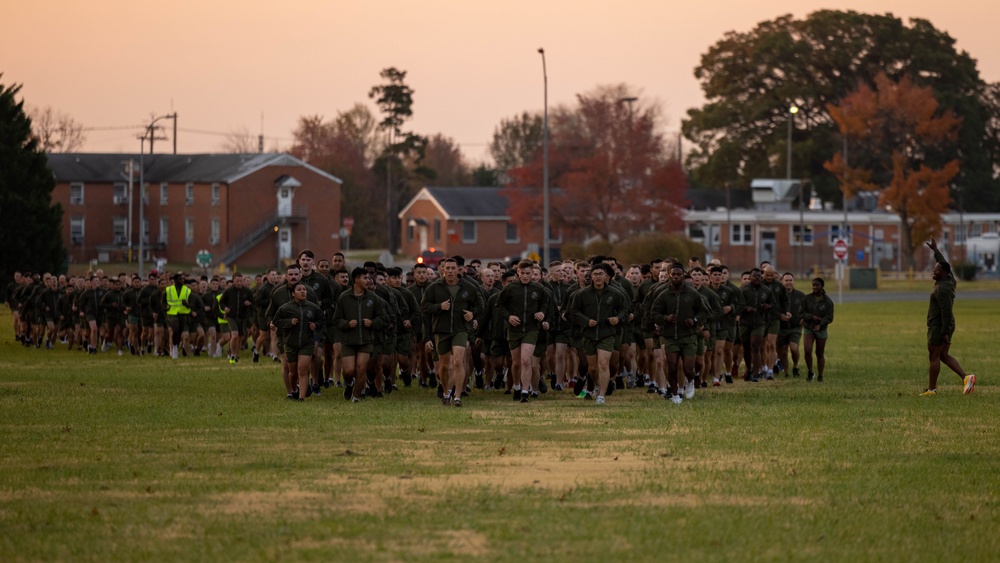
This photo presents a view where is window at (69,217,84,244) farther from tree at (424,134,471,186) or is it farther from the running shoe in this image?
the running shoe

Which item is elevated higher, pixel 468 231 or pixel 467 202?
pixel 467 202

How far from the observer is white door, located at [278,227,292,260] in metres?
92.0

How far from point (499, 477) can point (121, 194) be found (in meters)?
86.6

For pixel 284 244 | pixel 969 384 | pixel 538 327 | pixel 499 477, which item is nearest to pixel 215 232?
pixel 284 244

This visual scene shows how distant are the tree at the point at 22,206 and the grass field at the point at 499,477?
36979 millimetres

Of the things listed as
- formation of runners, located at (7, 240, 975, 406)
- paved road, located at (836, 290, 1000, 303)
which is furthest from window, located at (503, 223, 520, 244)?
formation of runners, located at (7, 240, 975, 406)

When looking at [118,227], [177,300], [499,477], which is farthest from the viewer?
[118,227]

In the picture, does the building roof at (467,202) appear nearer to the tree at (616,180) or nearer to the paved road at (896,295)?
the tree at (616,180)

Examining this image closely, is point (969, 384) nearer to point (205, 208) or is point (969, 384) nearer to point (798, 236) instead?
point (798, 236)

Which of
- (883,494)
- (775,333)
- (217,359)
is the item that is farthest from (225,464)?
(217,359)

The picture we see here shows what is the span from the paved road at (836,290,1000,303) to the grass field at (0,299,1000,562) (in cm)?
4440

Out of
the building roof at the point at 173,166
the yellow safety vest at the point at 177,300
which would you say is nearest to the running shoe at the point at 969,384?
the yellow safety vest at the point at 177,300

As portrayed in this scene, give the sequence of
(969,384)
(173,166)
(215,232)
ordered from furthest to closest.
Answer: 1. (173,166)
2. (215,232)
3. (969,384)

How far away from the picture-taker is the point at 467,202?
10031 cm
